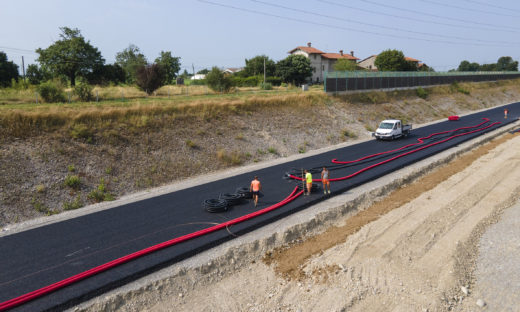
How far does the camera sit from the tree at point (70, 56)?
1777 inches

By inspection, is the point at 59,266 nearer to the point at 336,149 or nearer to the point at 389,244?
the point at 389,244

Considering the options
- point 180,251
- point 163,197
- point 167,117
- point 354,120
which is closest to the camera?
point 180,251

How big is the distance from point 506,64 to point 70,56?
21512 centimetres

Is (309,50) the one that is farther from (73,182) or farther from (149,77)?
(73,182)

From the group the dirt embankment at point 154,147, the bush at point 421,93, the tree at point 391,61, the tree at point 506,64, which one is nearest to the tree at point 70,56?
the dirt embankment at point 154,147

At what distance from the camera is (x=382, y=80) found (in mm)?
49500

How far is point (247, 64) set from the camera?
80.8 metres

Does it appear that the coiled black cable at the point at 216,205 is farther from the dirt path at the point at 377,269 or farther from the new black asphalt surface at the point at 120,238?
the dirt path at the point at 377,269

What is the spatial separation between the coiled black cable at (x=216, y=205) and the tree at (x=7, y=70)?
142 feet

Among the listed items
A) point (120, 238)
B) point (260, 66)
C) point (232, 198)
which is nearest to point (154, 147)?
point (232, 198)

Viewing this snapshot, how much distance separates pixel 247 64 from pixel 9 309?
76632 mm

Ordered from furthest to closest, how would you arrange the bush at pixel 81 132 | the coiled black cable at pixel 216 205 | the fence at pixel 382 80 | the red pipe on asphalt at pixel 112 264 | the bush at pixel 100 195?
1. the fence at pixel 382 80
2. the bush at pixel 81 132
3. the bush at pixel 100 195
4. the coiled black cable at pixel 216 205
5. the red pipe on asphalt at pixel 112 264

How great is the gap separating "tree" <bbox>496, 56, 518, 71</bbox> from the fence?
443ft

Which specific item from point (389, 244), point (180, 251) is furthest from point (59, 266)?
point (389, 244)
